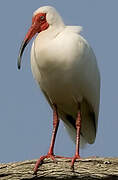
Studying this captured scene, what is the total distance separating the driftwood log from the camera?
30.6 feet

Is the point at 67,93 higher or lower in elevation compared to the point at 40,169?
higher

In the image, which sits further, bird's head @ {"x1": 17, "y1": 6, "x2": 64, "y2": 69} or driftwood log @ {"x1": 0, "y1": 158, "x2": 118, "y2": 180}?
bird's head @ {"x1": 17, "y1": 6, "x2": 64, "y2": 69}

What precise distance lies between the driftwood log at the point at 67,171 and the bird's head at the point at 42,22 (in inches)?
77.8

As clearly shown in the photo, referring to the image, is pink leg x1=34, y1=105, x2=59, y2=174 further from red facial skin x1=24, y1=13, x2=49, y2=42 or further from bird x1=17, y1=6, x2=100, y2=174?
red facial skin x1=24, y1=13, x2=49, y2=42

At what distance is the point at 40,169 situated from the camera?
31.0 ft

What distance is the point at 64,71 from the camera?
1005 cm

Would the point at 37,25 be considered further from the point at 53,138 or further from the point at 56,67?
the point at 53,138

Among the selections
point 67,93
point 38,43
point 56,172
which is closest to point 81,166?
point 56,172

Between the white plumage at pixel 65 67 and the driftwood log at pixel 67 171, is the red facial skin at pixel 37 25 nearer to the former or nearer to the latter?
the white plumage at pixel 65 67

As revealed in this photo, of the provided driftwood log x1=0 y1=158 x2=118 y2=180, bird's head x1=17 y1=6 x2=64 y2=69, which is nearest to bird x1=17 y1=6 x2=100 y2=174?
bird's head x1=17 y1=6 x2=64 y2=69

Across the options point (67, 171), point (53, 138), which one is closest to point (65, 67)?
point (53, 138)

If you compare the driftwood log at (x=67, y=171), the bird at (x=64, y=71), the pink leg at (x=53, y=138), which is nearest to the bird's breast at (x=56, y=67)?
the bird at (x=64, y=71)

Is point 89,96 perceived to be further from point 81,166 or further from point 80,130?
point 81,166

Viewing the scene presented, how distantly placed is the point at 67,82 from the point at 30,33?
1261mm
